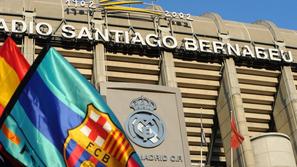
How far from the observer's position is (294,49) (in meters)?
50.9

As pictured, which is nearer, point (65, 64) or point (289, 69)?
point (65, 64)

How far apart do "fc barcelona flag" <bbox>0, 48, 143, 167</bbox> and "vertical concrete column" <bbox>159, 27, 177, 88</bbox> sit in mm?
29587

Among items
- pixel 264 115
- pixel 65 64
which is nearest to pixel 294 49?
pixel 264 115

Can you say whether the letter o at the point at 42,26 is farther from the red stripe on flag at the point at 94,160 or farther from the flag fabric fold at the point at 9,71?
the red stripe on flag at the point at 94,160

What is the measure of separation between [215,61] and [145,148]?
14.4 meters

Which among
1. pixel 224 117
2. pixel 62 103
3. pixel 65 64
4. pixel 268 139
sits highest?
pixel 224 117

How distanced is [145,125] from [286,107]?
16078 mm

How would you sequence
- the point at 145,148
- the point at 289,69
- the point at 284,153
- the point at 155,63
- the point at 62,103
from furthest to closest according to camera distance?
the point at 289,69 < the point at 155,63 < the point at 284,153 < the point at 145,148 < the point at 62,103

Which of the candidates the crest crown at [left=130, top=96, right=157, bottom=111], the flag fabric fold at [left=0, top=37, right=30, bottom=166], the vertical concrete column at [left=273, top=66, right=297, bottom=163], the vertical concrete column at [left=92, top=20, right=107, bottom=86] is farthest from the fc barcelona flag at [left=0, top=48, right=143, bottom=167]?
the vertical concrete column at [left=273, top=66, right=297, bottom=163]

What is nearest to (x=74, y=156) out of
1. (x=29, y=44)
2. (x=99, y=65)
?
(x=99, y=65)

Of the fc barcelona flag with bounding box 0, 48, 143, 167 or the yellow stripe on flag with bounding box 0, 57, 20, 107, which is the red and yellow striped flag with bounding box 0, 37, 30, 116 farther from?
the fc barcelona flag with bounding box 0, 48, 143, 167

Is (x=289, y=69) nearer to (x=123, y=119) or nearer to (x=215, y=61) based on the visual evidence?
(x=215, y=61)

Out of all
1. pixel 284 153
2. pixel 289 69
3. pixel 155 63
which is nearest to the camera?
pixel 284 153

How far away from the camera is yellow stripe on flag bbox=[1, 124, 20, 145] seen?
43.2 ft
